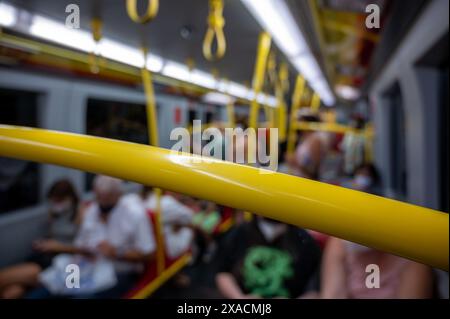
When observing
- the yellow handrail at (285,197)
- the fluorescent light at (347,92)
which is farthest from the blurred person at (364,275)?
the fluorescent light at (347,92)

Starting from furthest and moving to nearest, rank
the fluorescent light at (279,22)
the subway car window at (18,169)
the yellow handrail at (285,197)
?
the subway car window at (18,169), the fluorescent light at (279,22), the yellow handrail at (285,197)

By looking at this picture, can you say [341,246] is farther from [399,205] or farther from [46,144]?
[46,144]

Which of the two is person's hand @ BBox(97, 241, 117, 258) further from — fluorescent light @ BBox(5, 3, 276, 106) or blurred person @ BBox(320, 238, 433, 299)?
blurred person @ BBox(320, 238, 433, 299)

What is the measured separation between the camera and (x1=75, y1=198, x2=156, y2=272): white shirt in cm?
Answer: 230

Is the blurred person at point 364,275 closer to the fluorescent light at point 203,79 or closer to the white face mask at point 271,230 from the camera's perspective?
the white face mask at point 271,230

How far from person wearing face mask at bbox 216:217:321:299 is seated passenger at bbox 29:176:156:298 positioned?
1.28m

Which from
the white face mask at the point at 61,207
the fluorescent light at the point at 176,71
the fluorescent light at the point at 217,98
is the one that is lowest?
the white face mask at the point at 61,207

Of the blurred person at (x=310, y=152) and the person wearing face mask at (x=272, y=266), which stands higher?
the blurred person at (x=310, y=152)

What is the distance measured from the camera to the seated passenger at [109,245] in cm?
212

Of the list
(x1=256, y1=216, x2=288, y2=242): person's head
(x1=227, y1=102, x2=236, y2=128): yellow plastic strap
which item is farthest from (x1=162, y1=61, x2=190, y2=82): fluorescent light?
(x1=256, y1=216, x2=288, y2=242): person's head

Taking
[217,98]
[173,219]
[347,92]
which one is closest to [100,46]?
[217,98]

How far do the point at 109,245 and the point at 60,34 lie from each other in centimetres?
144

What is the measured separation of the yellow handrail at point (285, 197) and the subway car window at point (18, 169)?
2.61 metres
